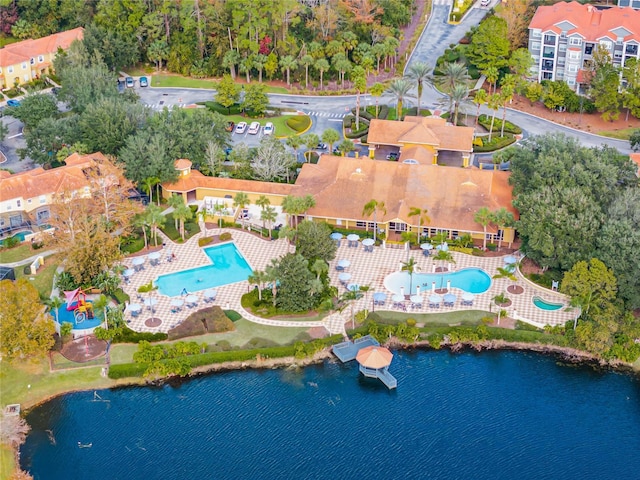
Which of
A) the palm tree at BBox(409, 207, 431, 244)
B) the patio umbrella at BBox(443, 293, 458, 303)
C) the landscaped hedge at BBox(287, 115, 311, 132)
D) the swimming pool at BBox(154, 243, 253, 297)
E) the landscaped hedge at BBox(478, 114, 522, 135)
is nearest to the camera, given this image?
the patio umbrella at BBox(443, 293, 458, 303)

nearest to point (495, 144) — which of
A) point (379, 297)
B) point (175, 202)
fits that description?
point (379, 297)

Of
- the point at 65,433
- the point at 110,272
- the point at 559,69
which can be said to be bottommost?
the point at 65,433

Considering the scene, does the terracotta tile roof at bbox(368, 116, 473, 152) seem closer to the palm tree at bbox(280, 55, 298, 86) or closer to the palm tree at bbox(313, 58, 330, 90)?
the palm tree at bbox(313, 58, 330, 90)

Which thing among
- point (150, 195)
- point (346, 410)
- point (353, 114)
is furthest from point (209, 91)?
point (346, 410)

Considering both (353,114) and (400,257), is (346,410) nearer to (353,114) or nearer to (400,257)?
(400,257)

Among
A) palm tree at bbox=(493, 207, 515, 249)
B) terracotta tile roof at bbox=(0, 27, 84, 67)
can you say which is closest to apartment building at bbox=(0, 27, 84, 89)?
terracotta tile roof at bbox=(0, 27, 84, 67)

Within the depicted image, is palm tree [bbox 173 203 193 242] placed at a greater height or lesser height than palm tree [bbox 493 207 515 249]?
lesser
